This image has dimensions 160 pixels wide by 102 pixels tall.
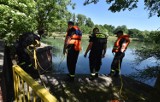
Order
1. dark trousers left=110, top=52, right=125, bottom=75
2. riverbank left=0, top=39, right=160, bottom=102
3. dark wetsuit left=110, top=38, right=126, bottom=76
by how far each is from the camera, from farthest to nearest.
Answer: dark trousers left=110, top=52, right=125, bottom=75 → dark wetsuit left=110, top=38, right=126, bottom=76 → riverbank left=0, top=39, right=160, bottom=102

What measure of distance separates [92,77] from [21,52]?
279 cm

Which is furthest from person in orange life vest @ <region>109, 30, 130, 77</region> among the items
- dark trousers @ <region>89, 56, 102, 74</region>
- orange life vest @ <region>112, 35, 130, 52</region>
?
dark trousers @ <region>89, 56, 102, 74</region>

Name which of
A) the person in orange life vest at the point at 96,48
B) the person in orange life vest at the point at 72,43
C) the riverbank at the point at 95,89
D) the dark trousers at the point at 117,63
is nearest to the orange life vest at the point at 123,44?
the dark trousers at the point at 117,63

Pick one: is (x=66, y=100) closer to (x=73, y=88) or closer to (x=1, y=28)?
(x=73, y=88)

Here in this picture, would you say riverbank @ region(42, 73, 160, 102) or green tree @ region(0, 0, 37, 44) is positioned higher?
green tree @ region(0, 0, 37, 44)

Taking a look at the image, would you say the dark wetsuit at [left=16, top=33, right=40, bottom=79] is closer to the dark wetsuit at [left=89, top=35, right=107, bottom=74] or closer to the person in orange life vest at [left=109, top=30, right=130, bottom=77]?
the dark wetsuit at [left=89, top=35, right=107, bottom=74]

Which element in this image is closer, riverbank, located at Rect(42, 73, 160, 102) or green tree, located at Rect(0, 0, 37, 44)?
riverbank, located at Rect(42, 73, 160, 102)

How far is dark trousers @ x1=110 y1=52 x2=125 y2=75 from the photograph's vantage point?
9680 millimetres

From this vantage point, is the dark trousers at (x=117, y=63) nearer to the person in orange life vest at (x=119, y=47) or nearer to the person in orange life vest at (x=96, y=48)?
the person in orange life vest at (x=119, y=47)

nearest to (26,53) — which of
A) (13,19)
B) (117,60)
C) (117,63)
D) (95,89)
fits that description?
(95,89)

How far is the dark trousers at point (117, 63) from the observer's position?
381 inches

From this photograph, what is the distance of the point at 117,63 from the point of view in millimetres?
9945

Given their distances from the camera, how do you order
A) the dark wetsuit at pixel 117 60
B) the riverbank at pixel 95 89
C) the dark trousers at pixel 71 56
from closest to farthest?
1. the riverbank at pixel 95 89
2. the dark trousers at pixel 71 56
3. the dark wetsuit at pixel 117 60

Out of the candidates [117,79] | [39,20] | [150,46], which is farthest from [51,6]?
[117,79]
